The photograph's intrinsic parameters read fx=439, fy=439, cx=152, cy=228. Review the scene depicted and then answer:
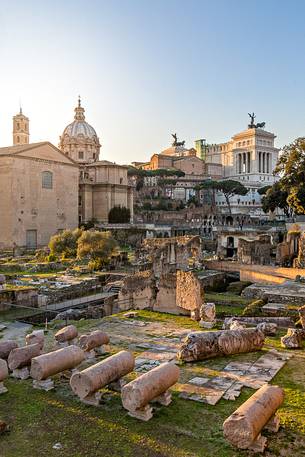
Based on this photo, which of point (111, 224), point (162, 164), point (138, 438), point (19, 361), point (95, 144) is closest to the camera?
point (138, 438)

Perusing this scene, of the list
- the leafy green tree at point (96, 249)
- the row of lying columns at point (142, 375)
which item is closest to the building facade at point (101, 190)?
the leafy green tree at point (96, 249)

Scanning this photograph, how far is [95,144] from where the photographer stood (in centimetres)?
6216

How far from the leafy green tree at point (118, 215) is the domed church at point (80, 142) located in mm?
12081

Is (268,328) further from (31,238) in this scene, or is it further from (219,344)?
(31,238)

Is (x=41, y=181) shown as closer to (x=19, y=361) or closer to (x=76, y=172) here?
(x=76, y=172)

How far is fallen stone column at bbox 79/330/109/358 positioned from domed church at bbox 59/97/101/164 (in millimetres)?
52917

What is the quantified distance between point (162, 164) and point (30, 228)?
1736 inches

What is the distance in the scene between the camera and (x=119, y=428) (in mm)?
5629

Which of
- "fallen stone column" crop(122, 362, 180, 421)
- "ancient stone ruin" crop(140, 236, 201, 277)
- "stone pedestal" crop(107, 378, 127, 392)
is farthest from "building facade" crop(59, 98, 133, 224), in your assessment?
"fallen stone column" crop(122, 362, 180, 421)

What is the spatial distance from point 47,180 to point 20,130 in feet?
65.4

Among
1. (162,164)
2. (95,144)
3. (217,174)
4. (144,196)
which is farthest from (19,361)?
(217,174)

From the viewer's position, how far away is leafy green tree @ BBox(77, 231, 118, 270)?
82.6ft

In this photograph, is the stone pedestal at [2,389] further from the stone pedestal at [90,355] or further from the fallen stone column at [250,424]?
the fallen stone column at [250,424]

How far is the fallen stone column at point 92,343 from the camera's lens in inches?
329
